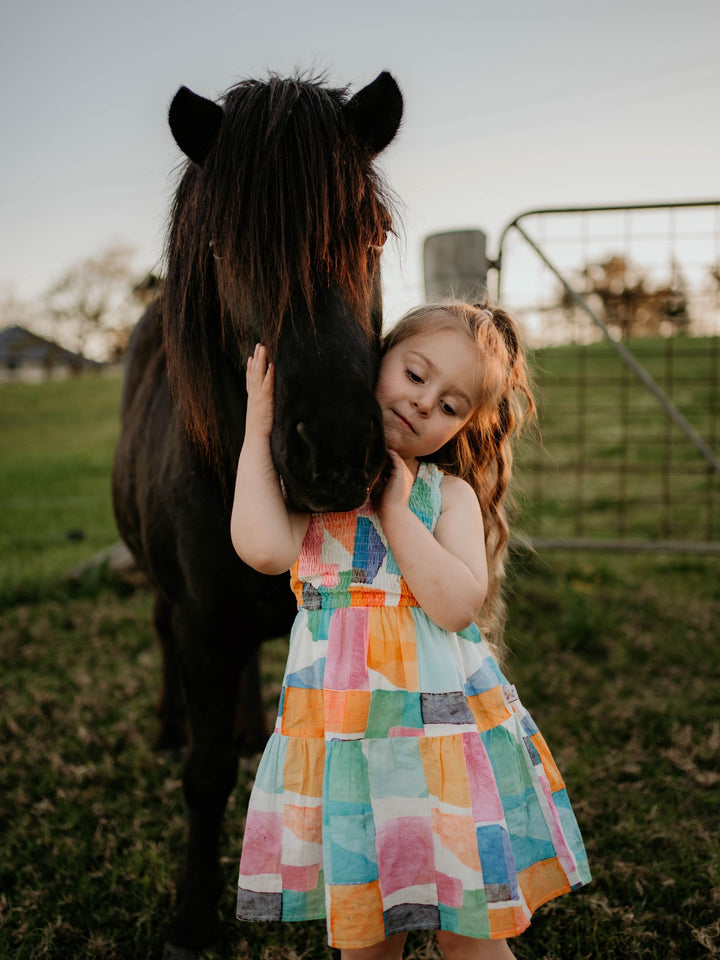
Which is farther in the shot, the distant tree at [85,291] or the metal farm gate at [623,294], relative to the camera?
the distant tree at [85,291]

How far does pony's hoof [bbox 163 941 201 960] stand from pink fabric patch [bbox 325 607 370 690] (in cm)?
114

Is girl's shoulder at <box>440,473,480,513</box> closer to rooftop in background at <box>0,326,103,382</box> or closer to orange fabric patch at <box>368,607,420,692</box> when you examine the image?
orange fabric patch at <box>368,607,420,692</box>

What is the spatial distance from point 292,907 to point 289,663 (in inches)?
18.1

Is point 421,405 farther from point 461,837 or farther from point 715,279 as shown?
point 715,279

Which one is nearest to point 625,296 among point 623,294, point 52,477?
point 623,294

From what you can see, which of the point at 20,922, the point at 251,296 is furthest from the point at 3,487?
the point at 251,296

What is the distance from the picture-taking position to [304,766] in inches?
53.2

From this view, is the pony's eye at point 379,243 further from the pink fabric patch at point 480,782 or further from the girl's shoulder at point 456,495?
the pink fabric patch at point 480,782

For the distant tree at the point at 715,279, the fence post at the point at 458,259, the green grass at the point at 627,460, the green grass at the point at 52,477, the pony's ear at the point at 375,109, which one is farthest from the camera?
the green grass at the point at 52,477

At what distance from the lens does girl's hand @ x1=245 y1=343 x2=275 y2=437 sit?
4.51 ft

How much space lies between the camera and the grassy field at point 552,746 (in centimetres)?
196

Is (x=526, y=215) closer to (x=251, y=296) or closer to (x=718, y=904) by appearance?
(x=251, y=296)

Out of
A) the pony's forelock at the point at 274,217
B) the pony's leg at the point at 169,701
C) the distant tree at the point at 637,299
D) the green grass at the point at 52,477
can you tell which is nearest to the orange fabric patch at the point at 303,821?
the pony's forelock at the point at 274,217

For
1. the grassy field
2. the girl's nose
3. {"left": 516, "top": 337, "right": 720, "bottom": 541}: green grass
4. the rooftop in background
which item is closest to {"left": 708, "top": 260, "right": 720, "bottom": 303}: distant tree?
{"left": 516, "top": 337, "right": 720, "bottom": 541}: green grass
